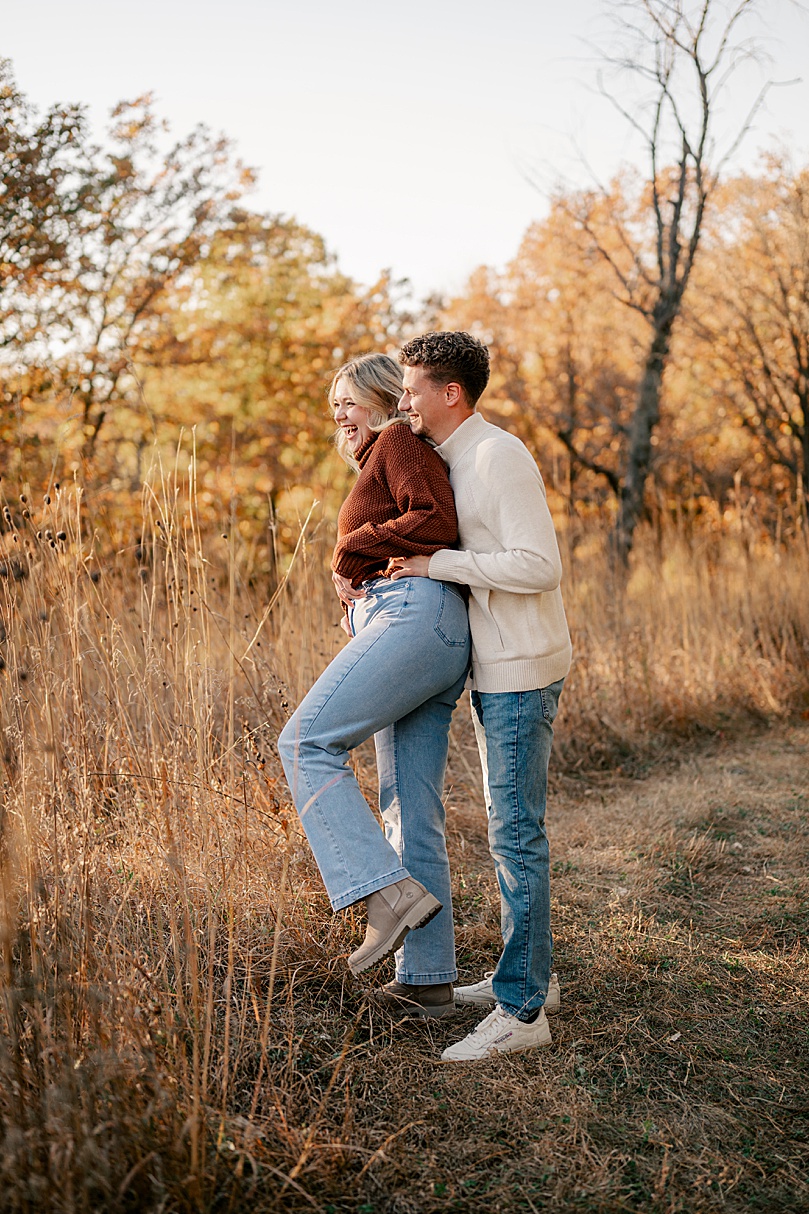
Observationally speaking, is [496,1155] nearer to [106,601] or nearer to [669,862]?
[669,862]

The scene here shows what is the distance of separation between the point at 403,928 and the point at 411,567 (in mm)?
802

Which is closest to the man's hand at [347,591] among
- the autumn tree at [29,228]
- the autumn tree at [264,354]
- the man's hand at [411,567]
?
the man's hand at [411,567]

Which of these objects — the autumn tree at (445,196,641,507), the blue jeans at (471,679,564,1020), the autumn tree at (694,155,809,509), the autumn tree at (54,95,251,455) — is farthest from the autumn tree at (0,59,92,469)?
the autumn tree at (445,196,641,507)

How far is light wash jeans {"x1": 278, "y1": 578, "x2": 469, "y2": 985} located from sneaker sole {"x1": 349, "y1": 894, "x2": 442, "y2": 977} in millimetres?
82

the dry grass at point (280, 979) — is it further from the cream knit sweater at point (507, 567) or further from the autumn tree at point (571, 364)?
the autumn tree at point (571, 364)

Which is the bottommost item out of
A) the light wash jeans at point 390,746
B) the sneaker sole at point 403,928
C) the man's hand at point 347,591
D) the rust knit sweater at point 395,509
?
the sneaker sole at point 403,928

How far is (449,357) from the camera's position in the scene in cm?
230

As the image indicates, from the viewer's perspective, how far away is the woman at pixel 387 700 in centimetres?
210

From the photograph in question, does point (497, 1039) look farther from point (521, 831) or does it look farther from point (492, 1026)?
point (521, 831)

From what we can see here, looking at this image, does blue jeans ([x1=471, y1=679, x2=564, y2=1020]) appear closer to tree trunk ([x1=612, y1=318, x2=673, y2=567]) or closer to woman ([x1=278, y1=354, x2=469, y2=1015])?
woman ([x1=278, y1=354, x2=469, y2=1015])


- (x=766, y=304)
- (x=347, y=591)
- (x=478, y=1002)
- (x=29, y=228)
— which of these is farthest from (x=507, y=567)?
(x=766, y=304)

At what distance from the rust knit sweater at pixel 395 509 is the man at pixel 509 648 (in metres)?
0.04

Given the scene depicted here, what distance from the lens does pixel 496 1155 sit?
1896mm

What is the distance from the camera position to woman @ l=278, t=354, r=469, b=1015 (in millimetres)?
2098
